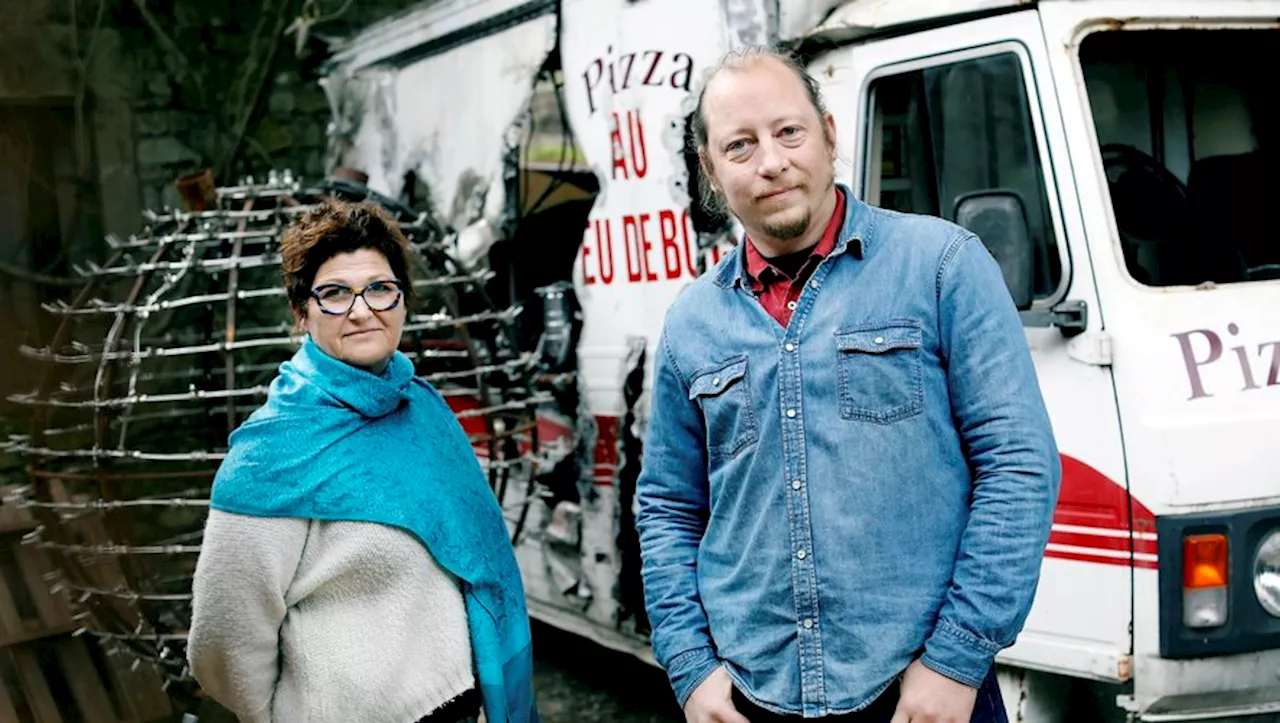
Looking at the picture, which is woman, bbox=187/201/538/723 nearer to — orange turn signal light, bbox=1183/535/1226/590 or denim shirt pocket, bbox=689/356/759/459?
denim shirt pocket, bbox=689/356/759/459

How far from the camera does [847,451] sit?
1.97m

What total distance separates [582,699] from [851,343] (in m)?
3.91

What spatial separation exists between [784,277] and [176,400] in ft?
9.76

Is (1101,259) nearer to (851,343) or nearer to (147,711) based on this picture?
(851,343)

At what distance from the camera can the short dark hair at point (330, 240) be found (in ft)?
8.13

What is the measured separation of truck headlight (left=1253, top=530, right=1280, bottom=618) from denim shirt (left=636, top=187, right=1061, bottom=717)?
135 cm

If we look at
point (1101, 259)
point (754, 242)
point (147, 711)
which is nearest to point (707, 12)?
point (1101, 259)

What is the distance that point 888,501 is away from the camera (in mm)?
1951

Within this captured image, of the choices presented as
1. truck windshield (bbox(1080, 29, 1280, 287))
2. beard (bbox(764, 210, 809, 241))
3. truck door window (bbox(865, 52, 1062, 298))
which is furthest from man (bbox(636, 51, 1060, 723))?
truck windshield (bbox(1080, 29, 1280, 287))

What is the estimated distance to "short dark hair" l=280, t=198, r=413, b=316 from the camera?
97.5 inches

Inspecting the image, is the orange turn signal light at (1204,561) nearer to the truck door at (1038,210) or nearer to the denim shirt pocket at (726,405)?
the truck door at (1038,210)

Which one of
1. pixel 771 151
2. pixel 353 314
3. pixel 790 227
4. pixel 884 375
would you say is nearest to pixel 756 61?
pixel 771 151

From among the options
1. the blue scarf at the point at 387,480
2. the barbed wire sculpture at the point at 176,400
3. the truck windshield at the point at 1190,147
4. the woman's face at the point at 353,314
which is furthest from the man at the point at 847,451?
the barbed wire sculpture at the point at 176,400

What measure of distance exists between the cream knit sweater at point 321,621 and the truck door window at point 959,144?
1.69m
